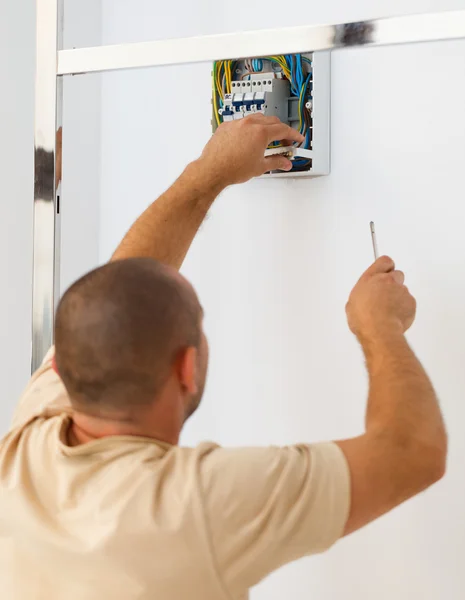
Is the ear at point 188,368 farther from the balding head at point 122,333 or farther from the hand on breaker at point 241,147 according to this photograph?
the hand on breaker at point 241,147

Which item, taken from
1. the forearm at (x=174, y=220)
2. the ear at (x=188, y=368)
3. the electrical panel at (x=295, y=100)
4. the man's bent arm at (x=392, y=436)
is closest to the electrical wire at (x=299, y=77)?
the electrical panel at (x=295, y=100)

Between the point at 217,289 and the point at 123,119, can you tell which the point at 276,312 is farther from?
the point at 123,119

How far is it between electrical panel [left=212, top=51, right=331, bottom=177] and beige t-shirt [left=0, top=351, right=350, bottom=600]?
24.6 inches

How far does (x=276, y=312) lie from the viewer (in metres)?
1.41

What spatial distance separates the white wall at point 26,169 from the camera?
1680 millimetres

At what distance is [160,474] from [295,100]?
760mm

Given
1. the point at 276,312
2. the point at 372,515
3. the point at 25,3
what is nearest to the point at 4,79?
the point at 25,3

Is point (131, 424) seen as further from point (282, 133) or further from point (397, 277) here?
point (282, 133)

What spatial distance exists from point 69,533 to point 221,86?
87 cm

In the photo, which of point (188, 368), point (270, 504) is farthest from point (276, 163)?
point (270, 504)

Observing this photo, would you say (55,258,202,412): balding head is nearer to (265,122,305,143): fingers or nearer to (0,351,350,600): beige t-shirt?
(0,351,350,600): beige t-shirt

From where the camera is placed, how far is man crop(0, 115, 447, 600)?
787 millimetres

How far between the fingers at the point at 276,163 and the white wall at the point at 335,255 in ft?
0.29

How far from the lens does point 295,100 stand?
1.33m
